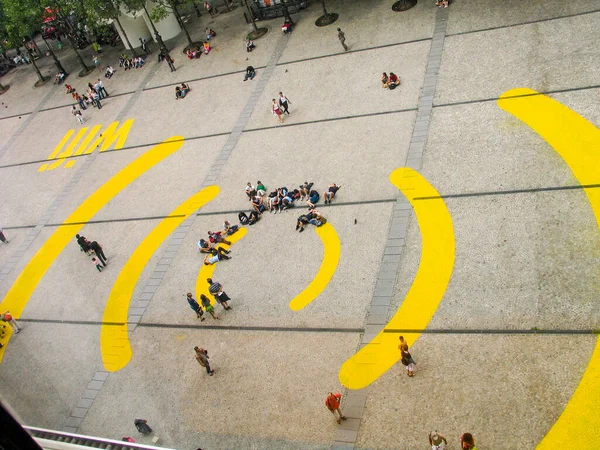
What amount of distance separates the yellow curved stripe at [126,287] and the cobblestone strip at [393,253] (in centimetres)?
787

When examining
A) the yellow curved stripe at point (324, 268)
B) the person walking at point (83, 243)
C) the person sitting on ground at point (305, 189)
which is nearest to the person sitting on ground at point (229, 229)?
the person sitting on ground at point (305, 189)

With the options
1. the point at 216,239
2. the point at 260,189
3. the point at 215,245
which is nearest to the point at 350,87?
the point at 260,189

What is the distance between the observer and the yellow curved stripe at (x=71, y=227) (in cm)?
2136

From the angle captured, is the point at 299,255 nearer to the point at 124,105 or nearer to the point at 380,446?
the point at 380,446

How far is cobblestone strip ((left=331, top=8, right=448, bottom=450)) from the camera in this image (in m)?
13.1

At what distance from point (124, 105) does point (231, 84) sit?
7.50 meters

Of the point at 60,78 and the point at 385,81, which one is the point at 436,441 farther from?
the point at 60,78

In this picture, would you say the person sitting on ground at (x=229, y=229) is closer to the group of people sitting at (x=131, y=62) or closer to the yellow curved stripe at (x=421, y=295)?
the yellow curved stripe at (x=421, y=295)

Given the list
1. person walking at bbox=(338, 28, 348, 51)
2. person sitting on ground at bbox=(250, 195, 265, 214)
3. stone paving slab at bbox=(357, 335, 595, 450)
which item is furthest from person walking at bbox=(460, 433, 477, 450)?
person walking at bbox=(338, 28, 348, 51)

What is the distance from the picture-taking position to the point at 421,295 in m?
15.4

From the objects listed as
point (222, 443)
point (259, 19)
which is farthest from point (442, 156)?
point (259, 19)

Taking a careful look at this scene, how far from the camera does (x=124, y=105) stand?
106 feet

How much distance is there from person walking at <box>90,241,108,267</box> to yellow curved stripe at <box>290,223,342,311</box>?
344 inches

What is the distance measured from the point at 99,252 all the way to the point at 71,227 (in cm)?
432
